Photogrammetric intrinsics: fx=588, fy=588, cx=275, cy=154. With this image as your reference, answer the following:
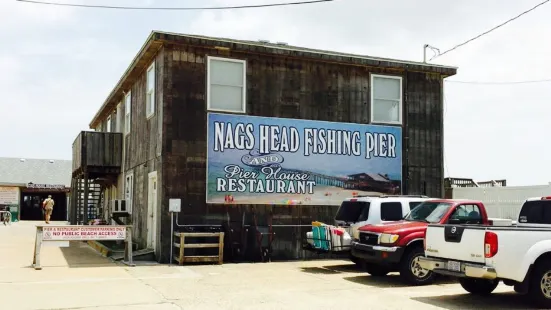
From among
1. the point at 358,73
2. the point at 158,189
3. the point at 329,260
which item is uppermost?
the point at 358,73

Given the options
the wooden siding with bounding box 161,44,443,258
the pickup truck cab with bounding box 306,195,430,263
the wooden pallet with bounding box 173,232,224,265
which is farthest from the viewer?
the wooden siding with bounding box 161,44,443,258

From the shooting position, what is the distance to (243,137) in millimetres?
16797

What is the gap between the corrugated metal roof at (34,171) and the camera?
1897 inches

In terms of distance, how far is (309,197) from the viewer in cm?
1756

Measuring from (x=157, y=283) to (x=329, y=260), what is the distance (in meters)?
6.44

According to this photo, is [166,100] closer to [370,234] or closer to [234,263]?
[234,263]

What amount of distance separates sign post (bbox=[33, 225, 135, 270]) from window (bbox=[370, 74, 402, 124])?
28.3ft

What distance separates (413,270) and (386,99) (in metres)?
7.94

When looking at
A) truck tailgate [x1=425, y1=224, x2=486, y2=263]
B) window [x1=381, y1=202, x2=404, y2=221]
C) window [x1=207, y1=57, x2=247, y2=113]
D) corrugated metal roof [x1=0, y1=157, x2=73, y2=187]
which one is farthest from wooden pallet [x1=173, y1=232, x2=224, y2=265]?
corrugated metal roof [x1=0, y1=157, x2=73, y2=187]

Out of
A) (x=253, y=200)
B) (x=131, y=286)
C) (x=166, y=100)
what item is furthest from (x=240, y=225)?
(x=131, y=286)

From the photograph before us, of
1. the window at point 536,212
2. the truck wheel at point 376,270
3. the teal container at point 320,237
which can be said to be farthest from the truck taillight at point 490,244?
the teal container at point 320,237

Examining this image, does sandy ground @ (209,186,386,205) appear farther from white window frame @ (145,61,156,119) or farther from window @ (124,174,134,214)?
window @ (124,174,134,214)

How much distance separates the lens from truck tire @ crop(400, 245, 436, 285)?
12391 mm

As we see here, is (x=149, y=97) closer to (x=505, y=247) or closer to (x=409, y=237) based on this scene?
(x=409, y=237)
